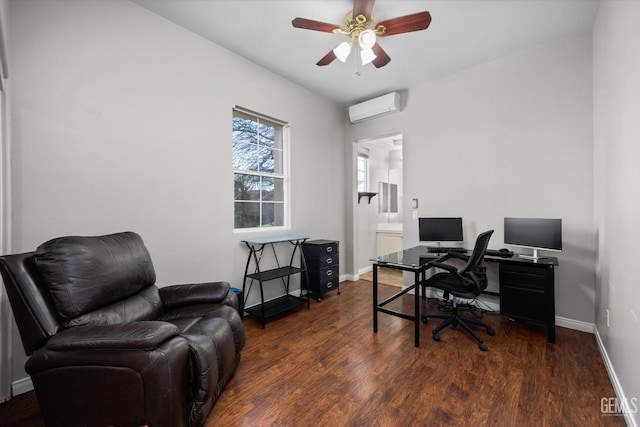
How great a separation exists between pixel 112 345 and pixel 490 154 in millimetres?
Result: 3919

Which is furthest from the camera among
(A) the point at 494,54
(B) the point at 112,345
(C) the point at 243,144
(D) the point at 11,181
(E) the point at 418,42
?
(C) the point at 243,144

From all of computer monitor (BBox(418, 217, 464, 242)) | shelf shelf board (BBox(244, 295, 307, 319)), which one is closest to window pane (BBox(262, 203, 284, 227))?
shelf shelf board (BBox(244, 295, 307, 319))

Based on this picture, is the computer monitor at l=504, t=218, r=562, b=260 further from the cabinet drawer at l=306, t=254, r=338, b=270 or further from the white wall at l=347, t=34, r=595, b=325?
the cabinet drawer at l=306, t=254, r=338, b=270

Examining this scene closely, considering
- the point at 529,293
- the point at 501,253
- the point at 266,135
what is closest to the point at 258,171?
the point at 266,135

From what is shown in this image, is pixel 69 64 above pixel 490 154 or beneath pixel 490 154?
above

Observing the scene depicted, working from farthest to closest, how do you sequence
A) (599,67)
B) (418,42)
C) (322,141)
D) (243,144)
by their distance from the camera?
(322,141) → (243,144) → (418,42) → (599,67)

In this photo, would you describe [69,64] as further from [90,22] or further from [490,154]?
[490,154]

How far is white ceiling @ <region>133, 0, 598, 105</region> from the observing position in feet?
7.66

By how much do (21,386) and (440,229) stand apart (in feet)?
13.3

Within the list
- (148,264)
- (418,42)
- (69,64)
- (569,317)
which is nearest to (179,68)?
(69,64)

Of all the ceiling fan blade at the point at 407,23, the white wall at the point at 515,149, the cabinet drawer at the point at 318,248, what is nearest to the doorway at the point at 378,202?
the cabinet drawer at the point at 318,248

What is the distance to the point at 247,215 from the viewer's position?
133 inches

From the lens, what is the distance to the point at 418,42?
112 inches

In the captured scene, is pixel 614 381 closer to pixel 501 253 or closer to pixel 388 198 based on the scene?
pixel 501 253
